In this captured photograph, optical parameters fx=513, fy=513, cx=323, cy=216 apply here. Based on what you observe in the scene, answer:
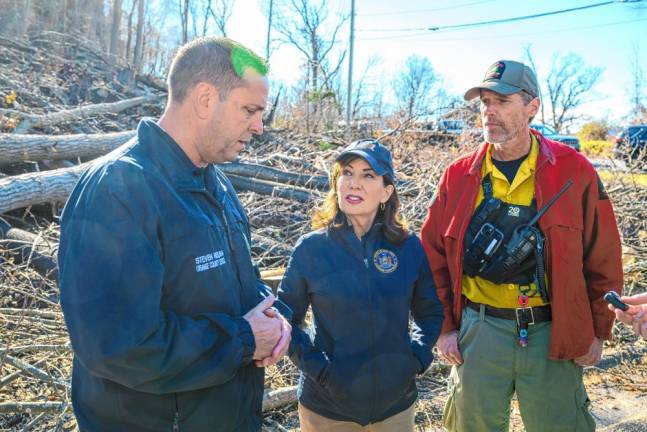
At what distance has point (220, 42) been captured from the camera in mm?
1864

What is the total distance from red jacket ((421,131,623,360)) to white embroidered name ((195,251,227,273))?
1522 mm

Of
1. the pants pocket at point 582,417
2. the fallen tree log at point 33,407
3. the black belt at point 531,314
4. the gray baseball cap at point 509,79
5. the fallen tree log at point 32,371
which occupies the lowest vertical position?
the fallen tree log at point 33,407

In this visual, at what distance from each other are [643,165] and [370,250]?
5.99 m

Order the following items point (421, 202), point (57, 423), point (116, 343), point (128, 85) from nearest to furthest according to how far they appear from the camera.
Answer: point (116, 343) → point (57, 423) → point (421, 202) → point (128, 85)

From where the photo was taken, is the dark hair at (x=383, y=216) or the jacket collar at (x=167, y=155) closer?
the jacket collar at (x=167, y=155)

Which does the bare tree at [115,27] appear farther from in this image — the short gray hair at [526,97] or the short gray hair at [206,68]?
the short gray hair at [206,68]

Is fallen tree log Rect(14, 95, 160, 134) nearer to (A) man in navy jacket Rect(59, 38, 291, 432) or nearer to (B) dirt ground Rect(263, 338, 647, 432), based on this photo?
(B) dirt ground Rect(263, 338, 647, 432)

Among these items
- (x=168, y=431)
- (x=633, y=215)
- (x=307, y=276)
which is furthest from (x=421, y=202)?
(x=168, y=431)

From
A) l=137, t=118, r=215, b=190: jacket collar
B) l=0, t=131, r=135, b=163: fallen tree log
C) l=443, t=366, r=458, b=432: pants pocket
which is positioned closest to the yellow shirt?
l=443, t=366, r=458, b=432: pants pocket

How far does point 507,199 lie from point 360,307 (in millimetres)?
1085

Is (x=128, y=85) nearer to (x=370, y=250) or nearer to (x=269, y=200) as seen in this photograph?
(x=269, y=200)

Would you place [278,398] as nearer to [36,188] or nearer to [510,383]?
[510,383]

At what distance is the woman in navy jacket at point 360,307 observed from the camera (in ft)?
7.86

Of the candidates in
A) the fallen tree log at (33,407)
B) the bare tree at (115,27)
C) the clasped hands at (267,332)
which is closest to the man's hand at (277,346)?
the clasped hands at (267,332)
